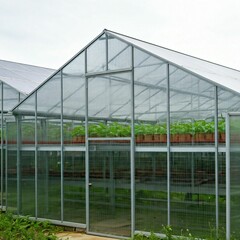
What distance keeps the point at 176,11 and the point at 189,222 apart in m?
5.20

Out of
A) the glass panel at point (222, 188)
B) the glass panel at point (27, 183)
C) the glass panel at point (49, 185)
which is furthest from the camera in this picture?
the glass panel at point (27, 183)

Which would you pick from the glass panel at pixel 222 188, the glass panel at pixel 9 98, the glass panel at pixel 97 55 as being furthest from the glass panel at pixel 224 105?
the glass panel at pixel 9 98

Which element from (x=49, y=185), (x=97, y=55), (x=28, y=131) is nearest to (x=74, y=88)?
(x=97, y=55)

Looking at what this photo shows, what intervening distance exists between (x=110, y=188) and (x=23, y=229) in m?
2.47

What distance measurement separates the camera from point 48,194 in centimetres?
1265

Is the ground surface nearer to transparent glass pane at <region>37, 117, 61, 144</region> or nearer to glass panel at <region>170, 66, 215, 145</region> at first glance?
transparent glass pane at <region>37, 117, 61, 144</region>

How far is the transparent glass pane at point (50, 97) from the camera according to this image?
1247 centimetres

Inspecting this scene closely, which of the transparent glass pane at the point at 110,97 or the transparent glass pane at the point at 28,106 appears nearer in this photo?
the transparent glass pane at the point at 110,97

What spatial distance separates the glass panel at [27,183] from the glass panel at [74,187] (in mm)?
1363

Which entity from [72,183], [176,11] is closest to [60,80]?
[72,183]

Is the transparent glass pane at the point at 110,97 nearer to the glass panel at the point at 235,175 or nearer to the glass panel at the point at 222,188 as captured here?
the glass panel at the point at 222,188

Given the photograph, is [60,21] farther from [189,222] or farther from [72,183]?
[189,222]

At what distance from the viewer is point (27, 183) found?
13.3m

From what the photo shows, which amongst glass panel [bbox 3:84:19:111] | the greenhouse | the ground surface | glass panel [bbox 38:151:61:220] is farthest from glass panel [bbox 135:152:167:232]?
glass panel [bbox 3:84:19:111]
